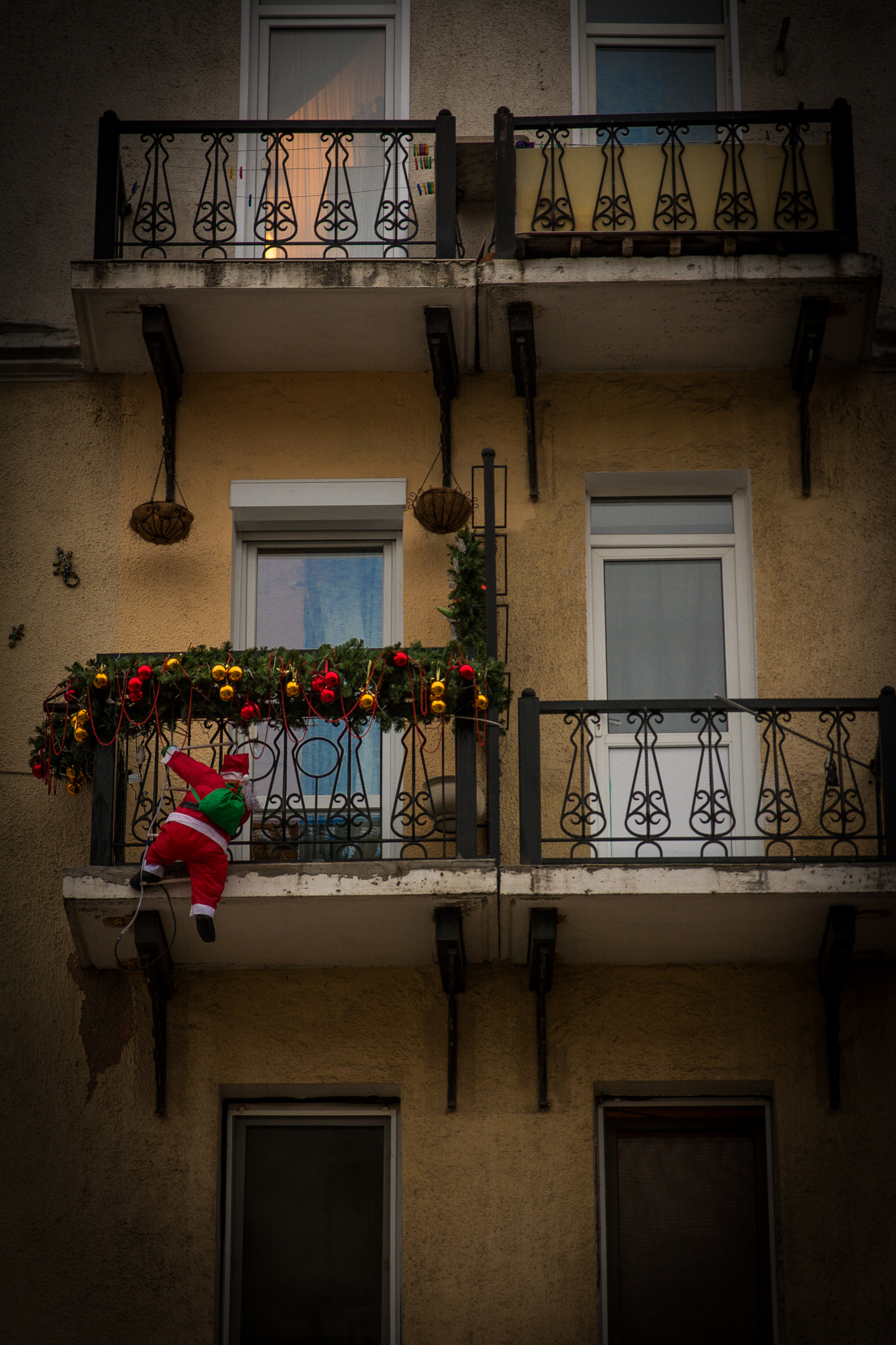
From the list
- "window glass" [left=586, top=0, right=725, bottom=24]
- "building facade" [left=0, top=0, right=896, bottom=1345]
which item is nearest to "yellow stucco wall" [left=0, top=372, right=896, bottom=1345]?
"building facade" [left=0, top=0, right=896, bottom=1345]

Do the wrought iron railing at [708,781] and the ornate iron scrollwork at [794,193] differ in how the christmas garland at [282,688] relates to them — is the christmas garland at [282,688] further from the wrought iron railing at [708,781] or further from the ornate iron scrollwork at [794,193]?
the ornate iron scrollwork at [794,193]

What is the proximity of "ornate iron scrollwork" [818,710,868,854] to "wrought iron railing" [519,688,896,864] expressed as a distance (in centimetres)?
2

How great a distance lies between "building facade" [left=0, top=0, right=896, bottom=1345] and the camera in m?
8.24

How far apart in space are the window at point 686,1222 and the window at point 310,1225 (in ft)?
3.95

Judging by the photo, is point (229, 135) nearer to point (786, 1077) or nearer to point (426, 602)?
point (426, 602)

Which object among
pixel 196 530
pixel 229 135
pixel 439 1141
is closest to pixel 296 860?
pixel 439 1141

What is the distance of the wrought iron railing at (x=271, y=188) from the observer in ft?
31.7

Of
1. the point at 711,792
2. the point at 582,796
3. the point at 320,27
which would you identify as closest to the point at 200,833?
the point at 582,796

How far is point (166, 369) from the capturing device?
31.6 feet

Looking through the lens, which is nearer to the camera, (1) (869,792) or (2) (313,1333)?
(2) (313,1333)

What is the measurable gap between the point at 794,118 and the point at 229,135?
362 centimetres

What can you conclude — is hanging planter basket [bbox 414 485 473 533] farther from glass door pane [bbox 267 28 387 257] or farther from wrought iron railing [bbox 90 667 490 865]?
glass door pane [bbox 267 28 387 257]

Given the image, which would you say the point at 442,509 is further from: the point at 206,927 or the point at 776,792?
the point at 206,927

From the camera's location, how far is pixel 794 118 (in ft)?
31.6
